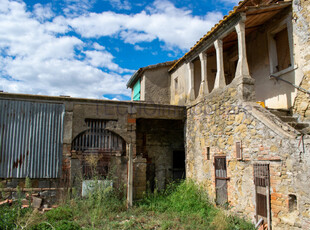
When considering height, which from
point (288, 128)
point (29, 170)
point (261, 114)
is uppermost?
point (261, 114)

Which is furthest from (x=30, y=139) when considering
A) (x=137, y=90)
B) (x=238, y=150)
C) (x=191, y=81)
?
(x=137, y=90)

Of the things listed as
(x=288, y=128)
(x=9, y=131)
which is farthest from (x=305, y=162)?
(x=9, y=131)

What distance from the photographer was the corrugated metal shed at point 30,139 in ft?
27.8

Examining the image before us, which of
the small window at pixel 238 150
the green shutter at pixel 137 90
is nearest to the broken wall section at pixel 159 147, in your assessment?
the green shutter at pixel 137 90

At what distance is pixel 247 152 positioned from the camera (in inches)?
271

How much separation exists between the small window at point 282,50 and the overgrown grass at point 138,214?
5.00 metres

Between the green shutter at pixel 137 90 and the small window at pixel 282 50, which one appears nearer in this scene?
the small window at pixel 282 50

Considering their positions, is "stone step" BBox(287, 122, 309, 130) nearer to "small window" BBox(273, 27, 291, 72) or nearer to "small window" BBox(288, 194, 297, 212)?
"small window" BBox(288, 194, 297, 212)

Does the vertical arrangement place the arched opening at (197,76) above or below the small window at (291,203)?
above

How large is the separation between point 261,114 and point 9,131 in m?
7.61

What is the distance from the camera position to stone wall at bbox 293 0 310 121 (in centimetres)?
719

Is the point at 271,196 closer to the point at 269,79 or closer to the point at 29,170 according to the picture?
the point at 269,79

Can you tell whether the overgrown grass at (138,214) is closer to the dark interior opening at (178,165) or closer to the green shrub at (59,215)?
the green shrub at (59,215)

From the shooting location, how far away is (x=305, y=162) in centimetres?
518
